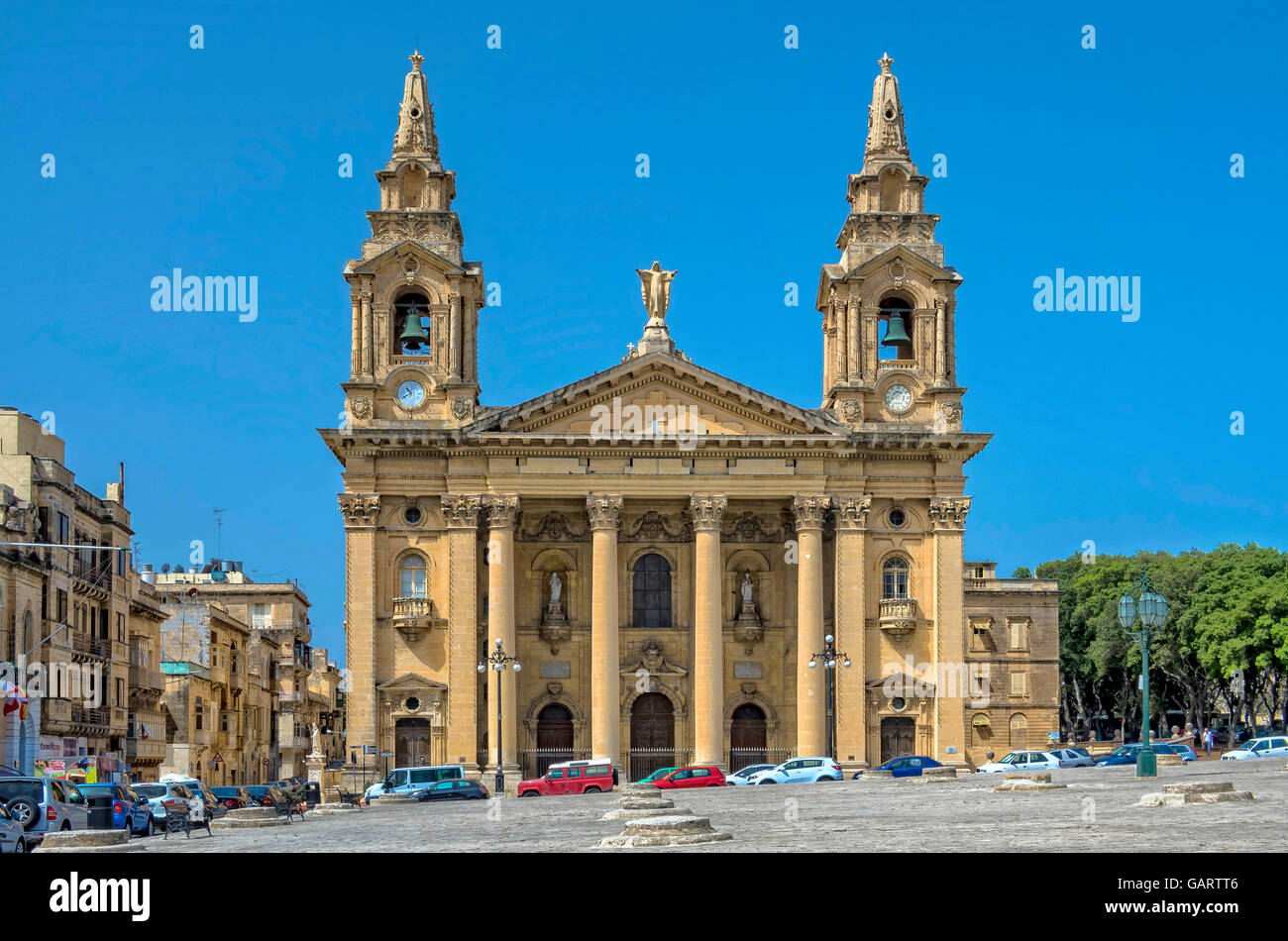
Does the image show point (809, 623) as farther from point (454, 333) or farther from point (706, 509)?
point (454, 333)

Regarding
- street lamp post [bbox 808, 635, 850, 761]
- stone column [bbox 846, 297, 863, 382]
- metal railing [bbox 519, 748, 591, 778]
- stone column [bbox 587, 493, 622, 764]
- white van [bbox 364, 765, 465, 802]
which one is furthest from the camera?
stone column [bbox 846, 297, 863, 382]

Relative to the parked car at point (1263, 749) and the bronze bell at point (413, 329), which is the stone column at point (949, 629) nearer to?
the parked car at point (1263, 749)

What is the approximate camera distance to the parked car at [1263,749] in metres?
65.3

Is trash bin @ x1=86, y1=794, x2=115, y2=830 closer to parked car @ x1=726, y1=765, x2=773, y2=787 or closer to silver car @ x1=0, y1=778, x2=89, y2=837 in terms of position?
silver car @ x1=0, y1=778, x2=89, y2=837

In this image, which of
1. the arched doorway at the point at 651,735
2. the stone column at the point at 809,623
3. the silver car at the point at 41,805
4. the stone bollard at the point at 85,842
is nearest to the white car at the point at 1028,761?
the stone column at the point at 809,623

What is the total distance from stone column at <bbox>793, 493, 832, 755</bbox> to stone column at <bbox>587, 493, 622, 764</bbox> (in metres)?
7.03

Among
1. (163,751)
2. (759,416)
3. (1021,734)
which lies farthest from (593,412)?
(1021,734)

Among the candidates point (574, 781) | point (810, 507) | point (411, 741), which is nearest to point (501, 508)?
point (411, 741)

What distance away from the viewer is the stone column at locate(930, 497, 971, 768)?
64625 mm

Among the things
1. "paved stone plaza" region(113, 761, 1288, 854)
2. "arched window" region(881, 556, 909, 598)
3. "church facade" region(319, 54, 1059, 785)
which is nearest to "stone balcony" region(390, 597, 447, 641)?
"church facade" region(319, 54, 1059, 785)

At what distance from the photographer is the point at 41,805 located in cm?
3234

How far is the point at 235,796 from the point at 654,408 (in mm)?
21379

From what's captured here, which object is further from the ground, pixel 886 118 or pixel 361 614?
pixel 886 118
